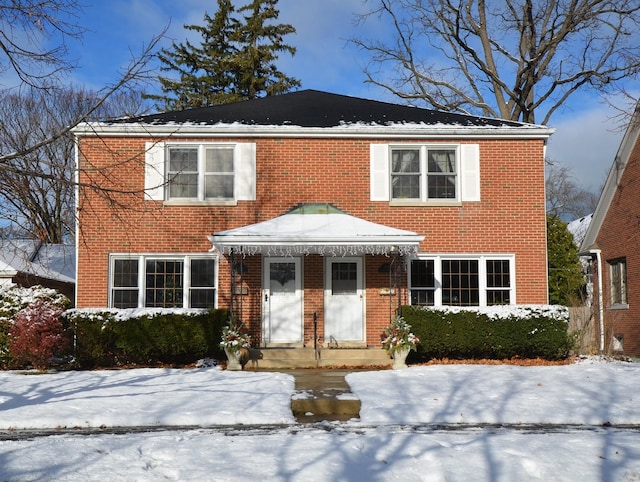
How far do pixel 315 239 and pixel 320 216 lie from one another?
5.65 ft

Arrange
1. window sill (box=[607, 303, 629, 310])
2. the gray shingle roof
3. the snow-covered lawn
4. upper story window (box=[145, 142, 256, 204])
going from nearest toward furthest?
the snow-covered lawn, upper story window (box=[145, 142, 256, 204]), the gray shingle roof, window sill (box=[607, 303, 629, 310])

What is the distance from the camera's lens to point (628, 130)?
68.6 ft

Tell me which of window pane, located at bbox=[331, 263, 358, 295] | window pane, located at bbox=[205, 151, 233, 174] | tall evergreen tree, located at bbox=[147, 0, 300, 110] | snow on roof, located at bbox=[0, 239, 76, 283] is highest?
tall evergreen tree, located at bbox=[147, 0, 300, 110]

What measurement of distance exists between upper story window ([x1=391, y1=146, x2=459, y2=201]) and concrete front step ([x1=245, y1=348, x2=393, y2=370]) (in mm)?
4129

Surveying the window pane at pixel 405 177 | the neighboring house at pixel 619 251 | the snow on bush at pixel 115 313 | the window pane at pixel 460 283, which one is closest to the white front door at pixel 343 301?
the window pane at pixel 405 177

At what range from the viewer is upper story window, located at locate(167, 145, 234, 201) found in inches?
657

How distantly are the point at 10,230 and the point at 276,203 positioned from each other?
7.75 meters

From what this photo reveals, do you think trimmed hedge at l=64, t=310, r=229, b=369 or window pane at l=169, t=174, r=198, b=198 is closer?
trimmed hedge at l=64, t=310, r=229, b=369

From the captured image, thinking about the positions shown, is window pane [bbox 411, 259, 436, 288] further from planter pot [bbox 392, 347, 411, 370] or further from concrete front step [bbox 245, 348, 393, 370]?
planter pot [bbox 392, 347, 411, 370]

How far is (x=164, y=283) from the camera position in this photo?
16516 millimetres

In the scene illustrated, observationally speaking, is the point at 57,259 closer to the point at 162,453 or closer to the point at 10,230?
the point at 10,230

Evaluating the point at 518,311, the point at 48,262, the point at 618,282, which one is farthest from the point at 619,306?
the point at 48,262

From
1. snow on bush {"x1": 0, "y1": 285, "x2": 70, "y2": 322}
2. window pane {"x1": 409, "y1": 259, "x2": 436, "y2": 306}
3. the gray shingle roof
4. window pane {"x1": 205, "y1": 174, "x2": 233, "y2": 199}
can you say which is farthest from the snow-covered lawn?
the gray shingle roof

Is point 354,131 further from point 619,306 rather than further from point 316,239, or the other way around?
point 619,306
